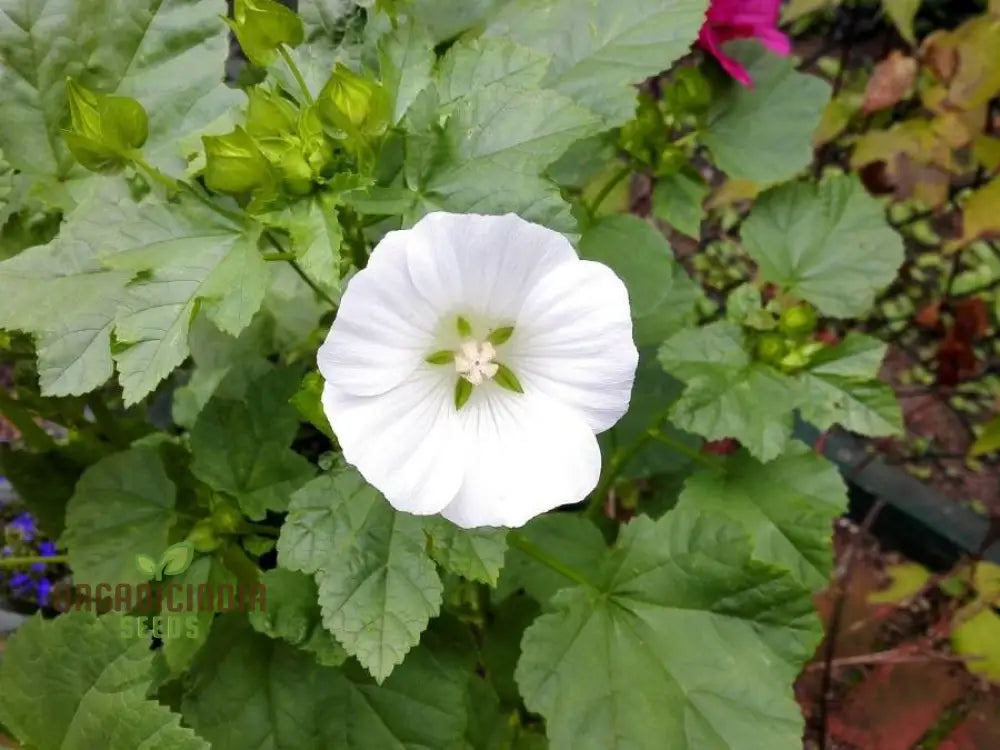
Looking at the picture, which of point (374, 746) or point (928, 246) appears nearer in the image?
point (374, 746)

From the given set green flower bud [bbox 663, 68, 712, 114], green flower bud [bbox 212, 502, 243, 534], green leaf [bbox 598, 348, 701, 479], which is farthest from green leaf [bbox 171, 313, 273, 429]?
green flower bud [bbox 663, 68, 712, 114]

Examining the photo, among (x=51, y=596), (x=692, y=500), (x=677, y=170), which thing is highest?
(x=677, y=170)

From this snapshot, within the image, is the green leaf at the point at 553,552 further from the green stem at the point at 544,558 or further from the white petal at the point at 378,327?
the white petal at the point at 378,327

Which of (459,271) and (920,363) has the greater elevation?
(459,271)

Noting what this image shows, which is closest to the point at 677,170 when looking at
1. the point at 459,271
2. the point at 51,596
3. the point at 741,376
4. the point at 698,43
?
the point at 698,43

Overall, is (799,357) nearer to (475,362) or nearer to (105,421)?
(475,362)

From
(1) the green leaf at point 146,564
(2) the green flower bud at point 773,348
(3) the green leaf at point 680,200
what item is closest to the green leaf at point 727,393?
(2) the green flower bud at point 773,348

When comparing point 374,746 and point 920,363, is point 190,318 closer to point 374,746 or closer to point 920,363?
point 374,746
